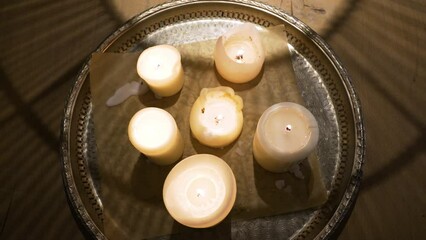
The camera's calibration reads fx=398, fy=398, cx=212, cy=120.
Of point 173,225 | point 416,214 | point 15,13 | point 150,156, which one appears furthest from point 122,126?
point 416,214

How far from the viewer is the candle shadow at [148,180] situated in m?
0.72

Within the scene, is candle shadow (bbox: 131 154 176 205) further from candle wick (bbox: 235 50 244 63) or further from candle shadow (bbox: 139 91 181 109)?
candle wick (bbox: 235 50 244 63)

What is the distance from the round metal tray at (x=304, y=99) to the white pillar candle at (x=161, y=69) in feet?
0.22

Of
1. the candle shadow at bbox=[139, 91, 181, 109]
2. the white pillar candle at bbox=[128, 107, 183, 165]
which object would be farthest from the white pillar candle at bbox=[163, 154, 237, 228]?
the candle shadow at bbox=[139, 91, 181, 109]

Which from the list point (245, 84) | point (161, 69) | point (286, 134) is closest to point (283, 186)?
point (286, 134)

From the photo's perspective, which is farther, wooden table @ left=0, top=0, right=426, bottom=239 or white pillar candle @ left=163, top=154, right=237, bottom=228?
wooden table @ left=0, top=0, right=426, bottom=239

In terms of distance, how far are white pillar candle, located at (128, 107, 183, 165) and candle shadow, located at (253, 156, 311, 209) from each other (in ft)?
0.53

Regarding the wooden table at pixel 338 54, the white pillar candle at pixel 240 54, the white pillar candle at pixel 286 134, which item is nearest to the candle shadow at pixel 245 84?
the white pillar candle at pixel 240 54

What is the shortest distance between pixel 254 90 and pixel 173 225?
0.30 meters

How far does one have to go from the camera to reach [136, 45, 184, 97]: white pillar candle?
29.1 inches

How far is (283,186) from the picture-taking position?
2.36 feet

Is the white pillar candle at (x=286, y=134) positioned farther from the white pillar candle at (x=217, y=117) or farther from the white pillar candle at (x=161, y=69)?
the white pillar candle at (x=161, y=69)

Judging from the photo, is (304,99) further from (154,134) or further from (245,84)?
(154,134)

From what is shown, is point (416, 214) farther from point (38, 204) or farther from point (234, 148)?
point (38, 204)
